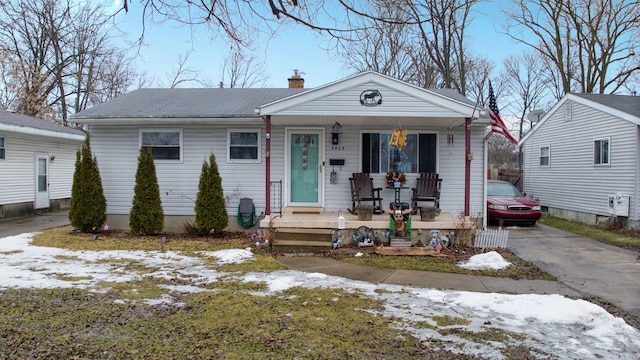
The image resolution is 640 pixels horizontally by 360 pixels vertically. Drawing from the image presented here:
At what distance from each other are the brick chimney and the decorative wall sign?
16.5 ft

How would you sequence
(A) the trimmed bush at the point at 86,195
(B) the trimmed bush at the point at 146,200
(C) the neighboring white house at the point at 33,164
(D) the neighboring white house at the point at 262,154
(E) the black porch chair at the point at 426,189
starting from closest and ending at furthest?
(B) the trimmed bush at the point at 146,200, (A) the trimmed bush at the point at 86,195, (E) the black porch chair at the point at 426,189, (D) the neighboring white house at the point at 262,154, (C) the neighboring white house at the point at 33,164

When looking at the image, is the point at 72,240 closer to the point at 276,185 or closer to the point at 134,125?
the point at 134,125

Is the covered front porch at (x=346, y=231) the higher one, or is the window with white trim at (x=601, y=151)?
the window with white trim at (x=601, y=151)

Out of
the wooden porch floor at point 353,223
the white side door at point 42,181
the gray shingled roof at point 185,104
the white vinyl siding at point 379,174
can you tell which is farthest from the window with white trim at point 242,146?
the white side door at point 42,181

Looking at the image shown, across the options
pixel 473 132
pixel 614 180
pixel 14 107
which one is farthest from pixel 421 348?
pixel 14 107

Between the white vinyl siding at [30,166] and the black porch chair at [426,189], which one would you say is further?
the white vinyl siding at [30,166]

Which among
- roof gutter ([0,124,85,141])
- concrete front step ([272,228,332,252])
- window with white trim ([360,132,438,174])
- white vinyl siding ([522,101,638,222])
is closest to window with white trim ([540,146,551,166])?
white vinyl siding ([522,101,638,222])

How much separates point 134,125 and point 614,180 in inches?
514

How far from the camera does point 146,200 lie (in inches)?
356

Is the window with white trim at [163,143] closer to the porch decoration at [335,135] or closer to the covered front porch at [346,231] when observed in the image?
the covered front porch at [346,231]

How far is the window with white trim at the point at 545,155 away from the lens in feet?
50.7

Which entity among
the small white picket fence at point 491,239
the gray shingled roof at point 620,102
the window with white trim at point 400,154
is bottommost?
the small white picket fence at point 491,239

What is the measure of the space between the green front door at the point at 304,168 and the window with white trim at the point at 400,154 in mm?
1151

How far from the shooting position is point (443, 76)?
22484 mm
